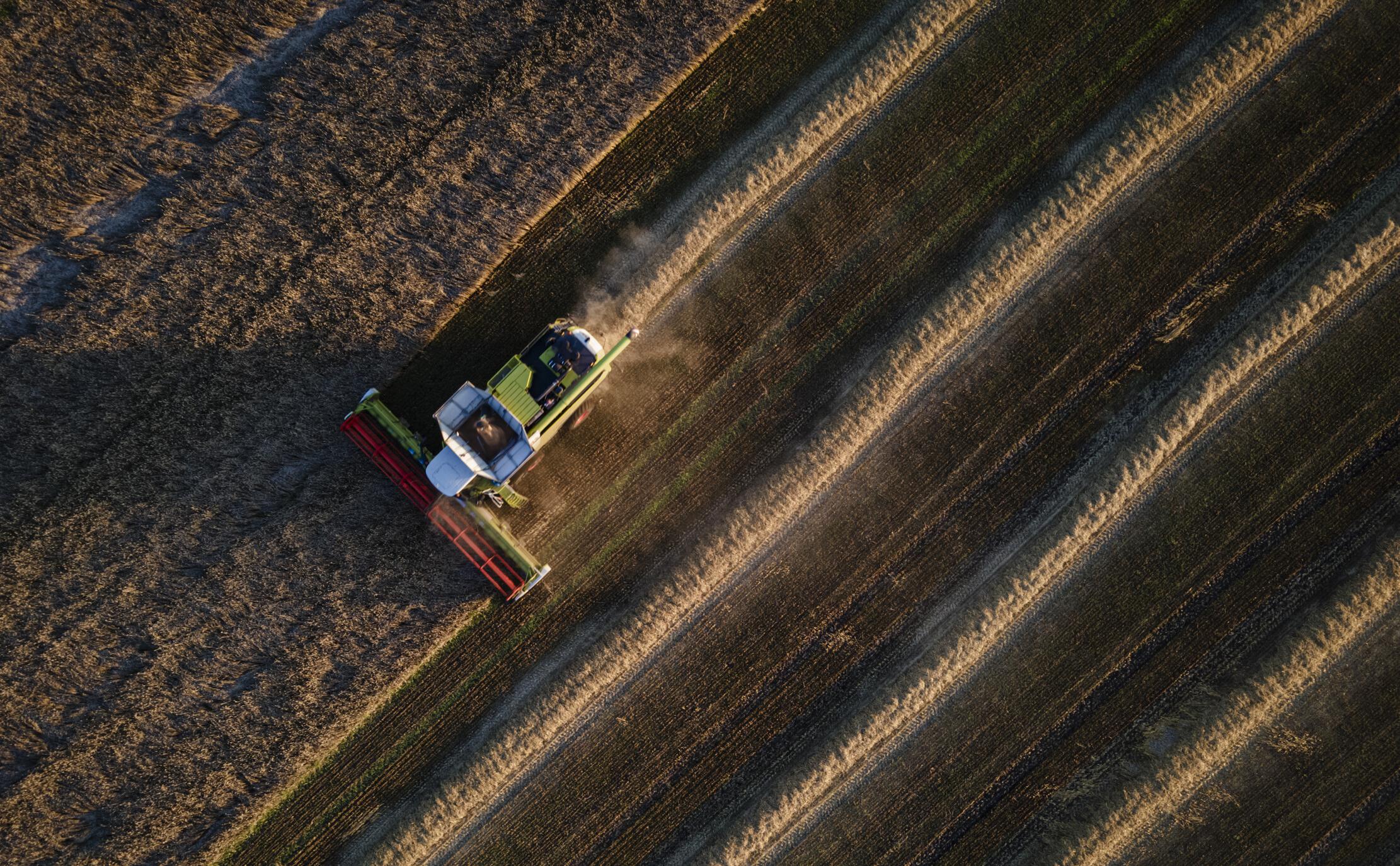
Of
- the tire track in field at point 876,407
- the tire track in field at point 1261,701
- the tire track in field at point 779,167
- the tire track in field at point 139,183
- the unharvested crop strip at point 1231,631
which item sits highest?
the tire track in field at point 139,183

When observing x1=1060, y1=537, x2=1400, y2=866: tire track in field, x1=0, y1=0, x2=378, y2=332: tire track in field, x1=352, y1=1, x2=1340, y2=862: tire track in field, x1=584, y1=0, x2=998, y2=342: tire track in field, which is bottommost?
x1=1060, y1=537, x2=1400, y2=866: tire track in field

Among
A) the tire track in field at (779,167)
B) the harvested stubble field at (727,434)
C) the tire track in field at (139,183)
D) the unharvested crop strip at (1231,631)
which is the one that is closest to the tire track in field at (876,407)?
the harvested stubble field at (727,434)

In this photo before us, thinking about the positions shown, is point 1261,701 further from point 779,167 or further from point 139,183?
point 139,183

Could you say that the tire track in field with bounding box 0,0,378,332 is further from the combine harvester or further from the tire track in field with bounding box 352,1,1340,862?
the tire track in field with bounding box 352,1,1340,862

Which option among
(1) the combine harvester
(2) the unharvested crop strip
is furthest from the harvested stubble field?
(1) the combine harvester

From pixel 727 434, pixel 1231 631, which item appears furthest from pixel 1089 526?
pixel 727 434

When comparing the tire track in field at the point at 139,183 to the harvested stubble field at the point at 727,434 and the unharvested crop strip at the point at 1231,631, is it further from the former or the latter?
the unharvested crop strip at the point at 1231,631
